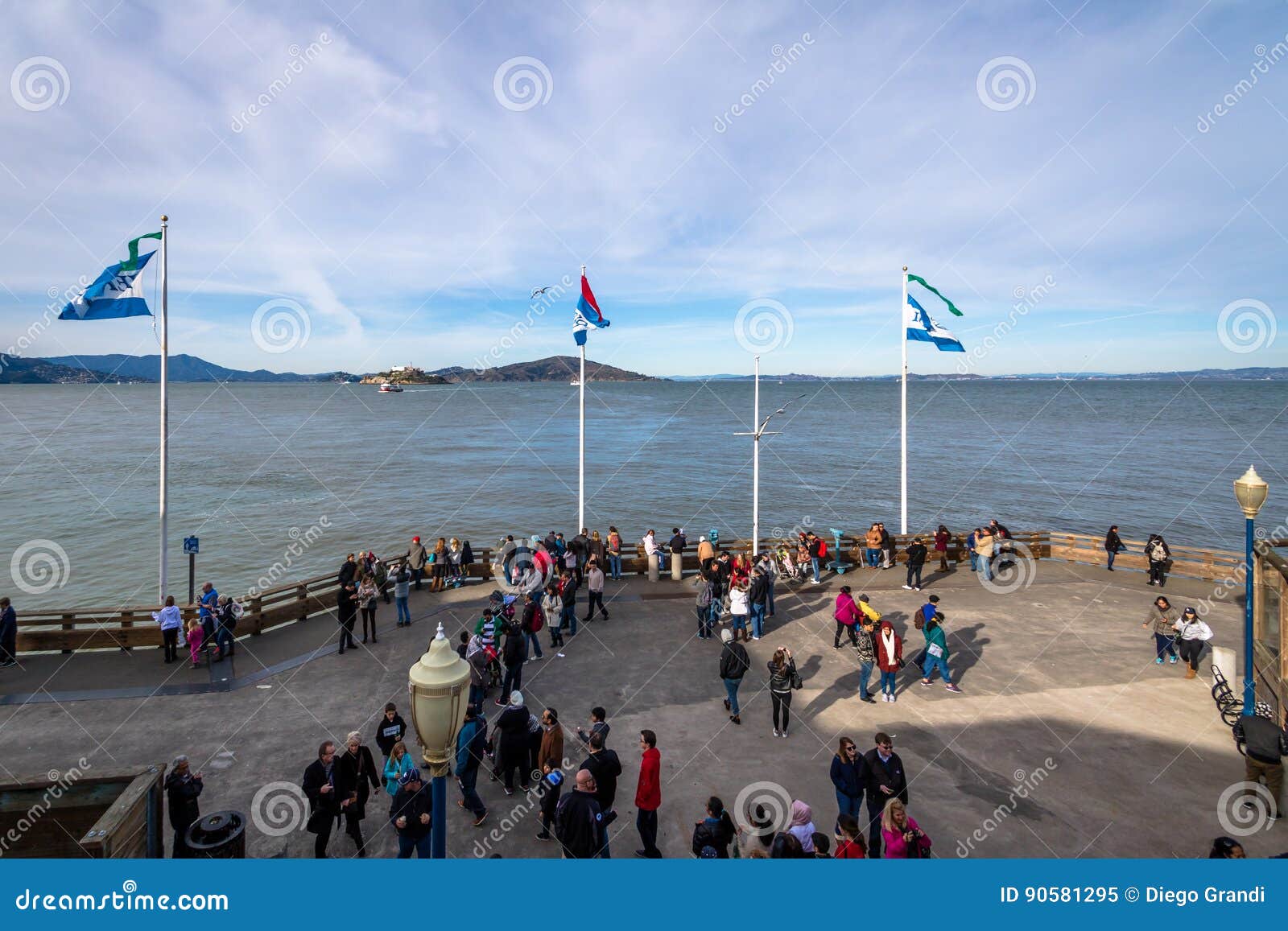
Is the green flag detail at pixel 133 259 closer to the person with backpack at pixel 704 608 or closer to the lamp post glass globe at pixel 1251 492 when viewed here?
the person with backpack at pixel 704 608

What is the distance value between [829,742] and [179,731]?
1084cm

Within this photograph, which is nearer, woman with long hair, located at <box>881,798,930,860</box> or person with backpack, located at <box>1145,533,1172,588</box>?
woman with long hair, located at <box>881,798,930,860</box>

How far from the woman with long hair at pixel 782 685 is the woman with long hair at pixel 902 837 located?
3714mm

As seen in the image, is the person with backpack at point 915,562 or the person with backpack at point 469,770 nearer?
the person with backpack at point 469,770

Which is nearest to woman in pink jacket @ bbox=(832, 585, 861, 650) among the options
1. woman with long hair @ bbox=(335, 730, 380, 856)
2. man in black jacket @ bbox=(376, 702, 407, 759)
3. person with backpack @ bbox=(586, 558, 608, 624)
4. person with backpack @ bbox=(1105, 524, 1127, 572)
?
person with backpack @ bbox=(586, 558, 608, 624)

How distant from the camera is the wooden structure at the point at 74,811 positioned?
6895 mm

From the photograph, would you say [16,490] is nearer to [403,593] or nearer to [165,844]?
[403,593]

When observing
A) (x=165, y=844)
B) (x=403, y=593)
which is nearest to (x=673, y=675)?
(x=403, y=593)

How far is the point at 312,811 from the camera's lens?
8102 millimetres

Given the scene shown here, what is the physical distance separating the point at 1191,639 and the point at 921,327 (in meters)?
12.9

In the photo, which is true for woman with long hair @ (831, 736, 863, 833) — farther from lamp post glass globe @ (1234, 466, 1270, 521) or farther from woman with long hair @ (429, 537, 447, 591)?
woman with long hair @ (429, 537, 447, 591)

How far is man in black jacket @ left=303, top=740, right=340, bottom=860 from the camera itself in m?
7.97

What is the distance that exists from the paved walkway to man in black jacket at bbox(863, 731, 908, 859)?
838 millimetres

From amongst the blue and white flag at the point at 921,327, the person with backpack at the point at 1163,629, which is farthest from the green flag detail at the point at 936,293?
the person with backpack at the point at 1163,629
